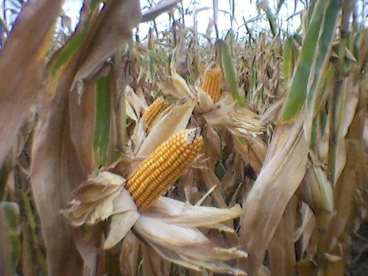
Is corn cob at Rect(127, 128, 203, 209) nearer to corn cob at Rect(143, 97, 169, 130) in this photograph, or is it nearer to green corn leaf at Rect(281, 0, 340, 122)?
green corn leaf at Rect(281, 0, 340, 122)

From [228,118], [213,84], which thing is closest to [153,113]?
[228,118]

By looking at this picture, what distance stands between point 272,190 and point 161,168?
30 cm

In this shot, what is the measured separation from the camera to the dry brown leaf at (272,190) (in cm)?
134

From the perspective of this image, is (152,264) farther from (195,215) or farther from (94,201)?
(94,201)

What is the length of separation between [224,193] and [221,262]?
92 cm

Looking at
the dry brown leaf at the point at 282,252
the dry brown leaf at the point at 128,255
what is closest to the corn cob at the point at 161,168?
the dry brown leaf at the point at 128,255

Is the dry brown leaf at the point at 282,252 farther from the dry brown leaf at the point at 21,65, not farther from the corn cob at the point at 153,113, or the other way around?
the dry brown leaf at the point at 21,65

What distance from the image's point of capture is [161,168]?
1.23 metres

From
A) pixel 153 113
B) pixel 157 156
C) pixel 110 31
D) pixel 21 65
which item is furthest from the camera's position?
pixel 153 113

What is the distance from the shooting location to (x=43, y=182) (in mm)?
1130

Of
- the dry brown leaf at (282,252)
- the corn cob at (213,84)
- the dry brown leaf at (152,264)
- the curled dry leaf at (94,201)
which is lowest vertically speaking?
the dry brown leaf at (282,252)

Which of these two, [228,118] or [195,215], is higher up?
[228,118]

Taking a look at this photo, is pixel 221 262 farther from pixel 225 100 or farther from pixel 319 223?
pixel 225 100

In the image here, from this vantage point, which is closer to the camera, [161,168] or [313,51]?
[161,168]
